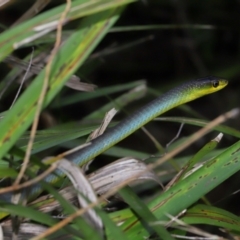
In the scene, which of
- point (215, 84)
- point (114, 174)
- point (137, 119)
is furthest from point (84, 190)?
point (215, 84)

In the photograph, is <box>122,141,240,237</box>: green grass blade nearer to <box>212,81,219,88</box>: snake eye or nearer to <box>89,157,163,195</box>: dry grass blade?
<box>89,157,163,195</box>: dry grass blade

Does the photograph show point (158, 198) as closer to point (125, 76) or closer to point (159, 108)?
point (159, 108)

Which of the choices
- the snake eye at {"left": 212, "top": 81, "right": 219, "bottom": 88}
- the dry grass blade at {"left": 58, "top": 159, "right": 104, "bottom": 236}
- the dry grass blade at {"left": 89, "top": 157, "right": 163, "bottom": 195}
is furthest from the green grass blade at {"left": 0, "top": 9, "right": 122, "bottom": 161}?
the snake eye at {"left": 212, "top": 81, "right": 219, "bottom": 88}

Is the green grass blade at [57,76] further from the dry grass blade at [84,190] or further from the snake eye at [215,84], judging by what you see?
the snake eye at [215,84]

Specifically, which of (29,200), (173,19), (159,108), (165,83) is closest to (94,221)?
(29,200)

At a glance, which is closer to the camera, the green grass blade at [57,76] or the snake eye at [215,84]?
the green grass blade at [57,76]

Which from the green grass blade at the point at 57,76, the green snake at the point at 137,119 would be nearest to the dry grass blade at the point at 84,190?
the green snake at the point at 137,119

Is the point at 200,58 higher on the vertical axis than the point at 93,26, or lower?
higher

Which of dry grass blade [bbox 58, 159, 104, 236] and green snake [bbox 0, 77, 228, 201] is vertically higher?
green snake [bbox 0, 77, 228, 201]
